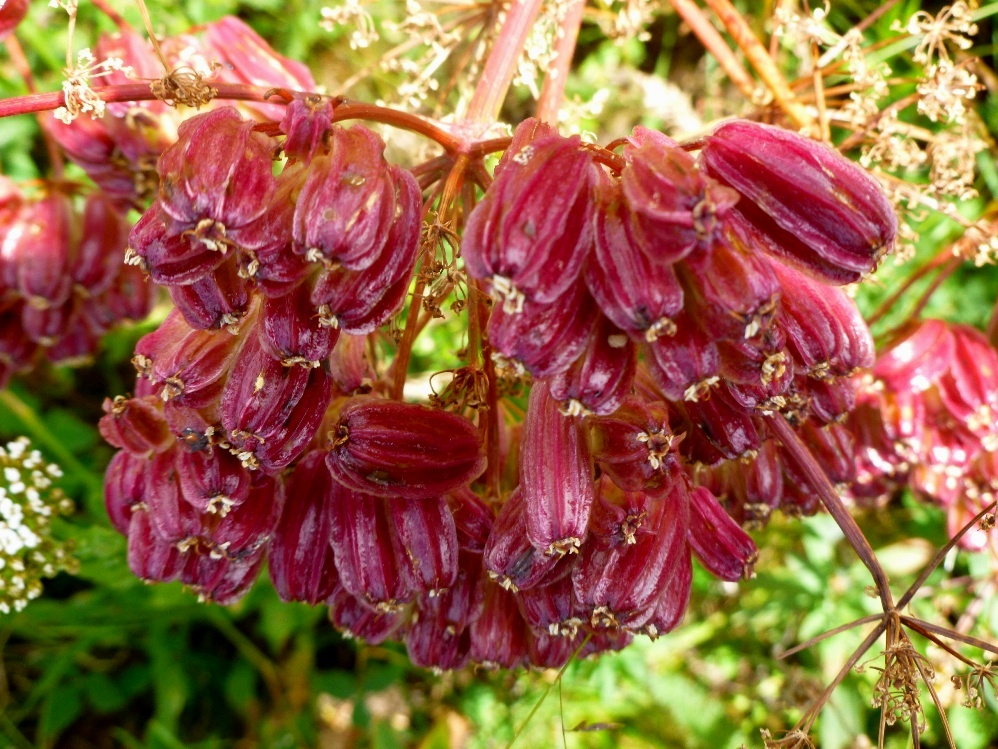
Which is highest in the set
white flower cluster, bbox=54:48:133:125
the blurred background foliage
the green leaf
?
white flower cluster, bbox=54:48:133:125

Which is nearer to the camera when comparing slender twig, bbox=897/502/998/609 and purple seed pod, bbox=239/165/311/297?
purple seed pod, bbox=239/165/311/297

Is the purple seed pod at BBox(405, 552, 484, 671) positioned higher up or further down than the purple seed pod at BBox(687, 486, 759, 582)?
further down

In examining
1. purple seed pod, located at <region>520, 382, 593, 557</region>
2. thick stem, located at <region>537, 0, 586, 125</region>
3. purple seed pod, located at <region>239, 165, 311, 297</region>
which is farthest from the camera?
thick stem, located at <region>537, 0, 586, 125</region>

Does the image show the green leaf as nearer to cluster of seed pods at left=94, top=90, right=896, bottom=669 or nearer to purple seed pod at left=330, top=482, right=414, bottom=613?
cluster of seed pods at left=94, top=90, right=896, bottom=669

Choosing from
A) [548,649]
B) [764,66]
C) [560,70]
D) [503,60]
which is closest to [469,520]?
[548,649]

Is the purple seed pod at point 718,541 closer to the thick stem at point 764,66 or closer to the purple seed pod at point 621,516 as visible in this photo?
the purple seed pod at point 621,516

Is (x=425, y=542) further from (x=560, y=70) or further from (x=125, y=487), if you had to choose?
(x=560, y=70)

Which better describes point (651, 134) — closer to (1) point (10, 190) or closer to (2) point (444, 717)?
(1) point (10, 190)

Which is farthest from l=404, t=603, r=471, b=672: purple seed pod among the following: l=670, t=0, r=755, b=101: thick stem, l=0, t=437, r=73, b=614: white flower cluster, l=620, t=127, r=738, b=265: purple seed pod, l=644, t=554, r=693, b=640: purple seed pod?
l=670, t=0, r=755, b=101: thick stem

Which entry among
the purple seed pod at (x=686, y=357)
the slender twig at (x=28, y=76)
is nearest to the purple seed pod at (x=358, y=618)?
the purple seed pod at (x=686, y=357)
